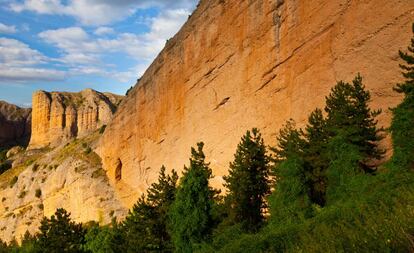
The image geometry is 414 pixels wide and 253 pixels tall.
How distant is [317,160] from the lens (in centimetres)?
2548

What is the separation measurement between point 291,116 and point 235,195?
6699 millimetres

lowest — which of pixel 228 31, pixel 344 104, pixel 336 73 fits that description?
pixel 344 104

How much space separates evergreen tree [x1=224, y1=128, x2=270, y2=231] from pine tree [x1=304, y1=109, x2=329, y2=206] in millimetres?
4198

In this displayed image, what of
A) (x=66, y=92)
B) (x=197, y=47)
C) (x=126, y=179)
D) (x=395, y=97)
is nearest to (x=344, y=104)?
(x=395, y=97)


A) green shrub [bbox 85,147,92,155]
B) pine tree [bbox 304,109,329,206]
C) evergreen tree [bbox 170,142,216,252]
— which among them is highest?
green shrub [bbox 85,147,92,155]

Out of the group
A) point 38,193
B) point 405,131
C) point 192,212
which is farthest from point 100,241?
point 38,193

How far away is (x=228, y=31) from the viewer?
3834cm

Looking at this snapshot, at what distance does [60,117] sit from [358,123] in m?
103

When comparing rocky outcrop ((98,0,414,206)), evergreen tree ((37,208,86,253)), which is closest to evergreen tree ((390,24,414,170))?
rocky outcrop ((98,0,414,206))

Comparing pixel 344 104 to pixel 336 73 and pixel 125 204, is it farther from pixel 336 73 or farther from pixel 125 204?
pixel 125 204

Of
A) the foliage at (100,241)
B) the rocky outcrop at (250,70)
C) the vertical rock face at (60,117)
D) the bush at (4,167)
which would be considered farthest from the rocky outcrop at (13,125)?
the foliage at (100,241)

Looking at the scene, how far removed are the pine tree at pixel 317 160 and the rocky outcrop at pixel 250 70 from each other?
325 centimetres

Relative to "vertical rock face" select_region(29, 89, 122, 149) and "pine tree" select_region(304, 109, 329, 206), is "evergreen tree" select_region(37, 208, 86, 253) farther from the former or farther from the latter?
"vertical rock face" select_region(29, 89, 122, 149)

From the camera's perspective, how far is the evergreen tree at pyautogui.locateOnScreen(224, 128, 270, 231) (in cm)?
2898
